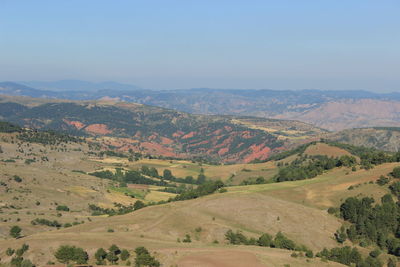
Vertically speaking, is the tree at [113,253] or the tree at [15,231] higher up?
the tree at [113,253]

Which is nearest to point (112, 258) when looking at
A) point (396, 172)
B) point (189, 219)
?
point (189, 219)

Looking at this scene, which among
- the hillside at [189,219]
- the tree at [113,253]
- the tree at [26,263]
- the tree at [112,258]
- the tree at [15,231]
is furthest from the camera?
the tree at [15,231]

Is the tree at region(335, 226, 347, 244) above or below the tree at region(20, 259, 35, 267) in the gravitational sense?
below

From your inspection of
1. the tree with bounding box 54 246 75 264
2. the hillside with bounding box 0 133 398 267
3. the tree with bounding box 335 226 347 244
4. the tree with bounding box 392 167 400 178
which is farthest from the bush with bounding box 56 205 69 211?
the tree with bounding box 392 167 400 178

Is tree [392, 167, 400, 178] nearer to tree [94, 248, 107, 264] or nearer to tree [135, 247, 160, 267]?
tree [135, 247, 160, 267]

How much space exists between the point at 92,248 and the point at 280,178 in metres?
126

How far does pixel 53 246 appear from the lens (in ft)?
268

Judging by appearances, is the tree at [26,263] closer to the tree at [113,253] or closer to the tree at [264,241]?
the tree at [113,253]

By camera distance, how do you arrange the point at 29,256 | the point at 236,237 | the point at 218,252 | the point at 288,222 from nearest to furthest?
the point at 29,256 → the point at 218,252 → the point at 236,237 → the point at 288,222

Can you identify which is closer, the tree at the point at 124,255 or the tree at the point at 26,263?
the tree at the point at 26,263

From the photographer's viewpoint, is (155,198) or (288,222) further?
(155,198)

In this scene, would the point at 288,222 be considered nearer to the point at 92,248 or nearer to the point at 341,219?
the point at 341,219

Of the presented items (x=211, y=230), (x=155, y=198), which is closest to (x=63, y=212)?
(x=155, y=198)

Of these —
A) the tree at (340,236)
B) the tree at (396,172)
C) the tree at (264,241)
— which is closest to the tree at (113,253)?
the tree at (264,241)
